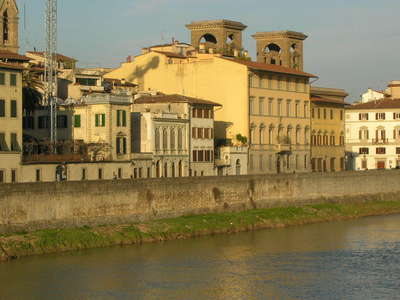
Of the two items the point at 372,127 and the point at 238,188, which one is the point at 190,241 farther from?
the point at 372,127

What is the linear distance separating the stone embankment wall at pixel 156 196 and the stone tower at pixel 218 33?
33014mm

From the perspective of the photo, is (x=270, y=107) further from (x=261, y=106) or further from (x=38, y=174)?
(x=38, y=174)

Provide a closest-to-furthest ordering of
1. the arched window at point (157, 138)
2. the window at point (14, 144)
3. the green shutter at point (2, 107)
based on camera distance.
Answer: the green shutter at point (2, 107)
the window at point (14, 144)
the arched window at point (157, 138)

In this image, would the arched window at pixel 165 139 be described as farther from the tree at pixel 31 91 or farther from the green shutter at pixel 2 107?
the green shutter at pixel 2 107

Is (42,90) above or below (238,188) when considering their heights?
above

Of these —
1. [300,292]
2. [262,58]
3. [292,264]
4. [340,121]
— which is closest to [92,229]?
[292,264]

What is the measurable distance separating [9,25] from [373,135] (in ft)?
168

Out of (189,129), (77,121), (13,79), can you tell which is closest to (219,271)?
(13,79)

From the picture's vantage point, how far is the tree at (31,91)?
77500mm

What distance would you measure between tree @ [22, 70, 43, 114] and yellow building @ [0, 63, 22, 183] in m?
9.51

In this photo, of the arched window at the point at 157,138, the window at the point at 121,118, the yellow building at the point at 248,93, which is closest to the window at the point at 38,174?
the window at the point at 121,118

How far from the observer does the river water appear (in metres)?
45.7

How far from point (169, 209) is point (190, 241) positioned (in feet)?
15.1

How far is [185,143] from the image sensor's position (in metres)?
84.8
